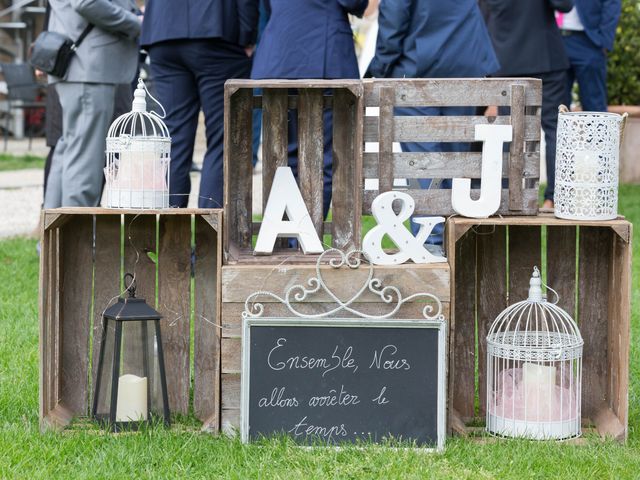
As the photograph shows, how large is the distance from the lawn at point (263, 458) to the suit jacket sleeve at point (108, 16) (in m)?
2.37

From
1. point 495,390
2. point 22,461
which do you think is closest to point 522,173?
point 495,390

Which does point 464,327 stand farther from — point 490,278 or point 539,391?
point 539,391

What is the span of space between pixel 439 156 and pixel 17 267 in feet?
9.54

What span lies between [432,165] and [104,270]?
1032 mm

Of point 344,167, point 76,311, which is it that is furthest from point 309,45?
point 76,311

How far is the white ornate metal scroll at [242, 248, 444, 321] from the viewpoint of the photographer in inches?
119

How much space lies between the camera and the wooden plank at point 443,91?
123 inches

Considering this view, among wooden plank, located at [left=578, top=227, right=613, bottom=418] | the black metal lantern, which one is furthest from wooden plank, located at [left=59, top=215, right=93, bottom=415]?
wooden plank, located at [left=578, top=227, right=613, bottom=418]

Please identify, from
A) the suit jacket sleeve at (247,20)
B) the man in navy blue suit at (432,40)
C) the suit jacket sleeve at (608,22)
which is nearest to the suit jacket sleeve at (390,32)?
the man in navy blue suit at (432,40)

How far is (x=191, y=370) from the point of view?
3736 millimetres

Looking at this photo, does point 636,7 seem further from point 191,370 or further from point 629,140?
point 191,370

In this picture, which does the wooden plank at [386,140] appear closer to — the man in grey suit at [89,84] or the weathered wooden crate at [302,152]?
the weathered wooden crate at [302,152]

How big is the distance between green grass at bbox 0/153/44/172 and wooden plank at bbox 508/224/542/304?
7587 millimetres

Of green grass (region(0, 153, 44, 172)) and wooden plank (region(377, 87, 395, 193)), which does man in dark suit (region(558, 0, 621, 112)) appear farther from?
green grass (region(0, 153, 44, 172))
